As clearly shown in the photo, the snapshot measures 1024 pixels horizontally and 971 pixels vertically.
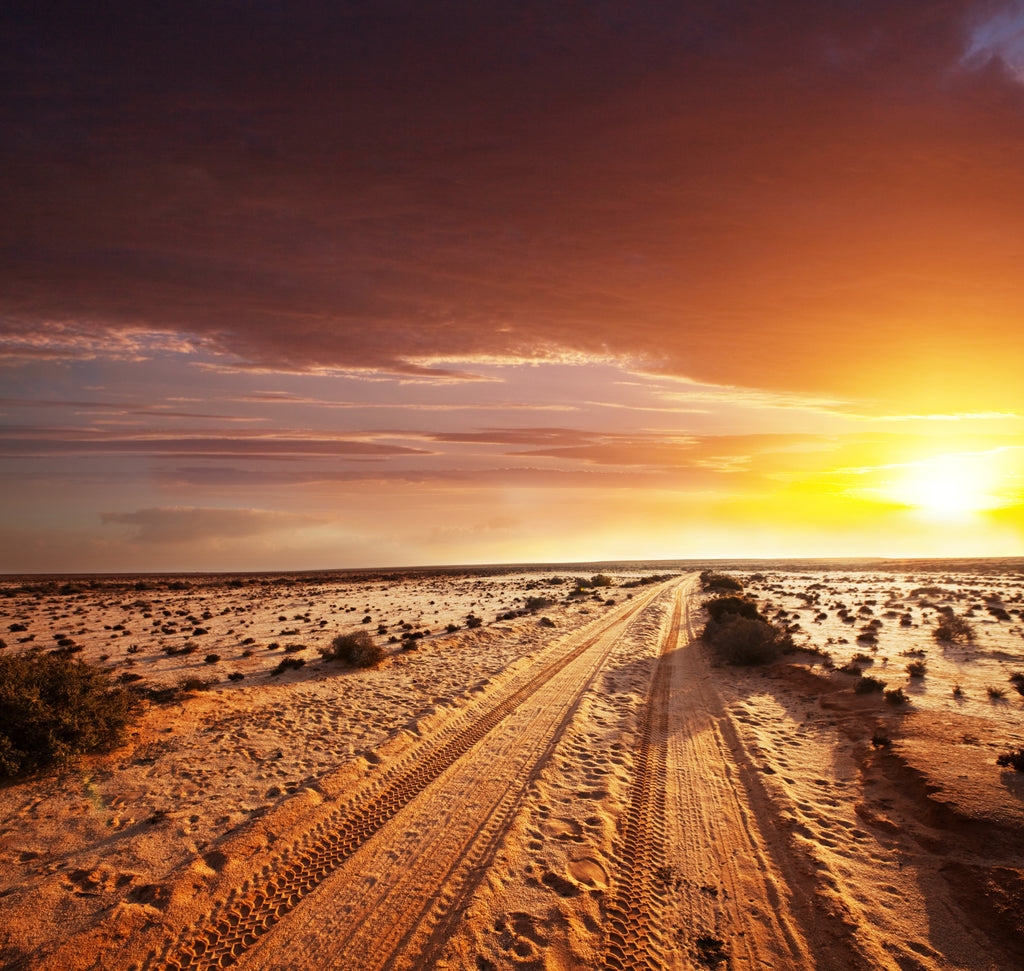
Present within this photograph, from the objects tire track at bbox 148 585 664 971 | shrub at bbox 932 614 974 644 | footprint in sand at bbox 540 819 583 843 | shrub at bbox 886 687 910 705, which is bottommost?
A: tire track at bbox 148 585 664 971

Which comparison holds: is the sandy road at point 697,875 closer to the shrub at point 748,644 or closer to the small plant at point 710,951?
the small plant at point 710,951

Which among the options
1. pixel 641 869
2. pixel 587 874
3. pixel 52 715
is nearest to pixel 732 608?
pixel 641 869

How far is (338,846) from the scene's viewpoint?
24.4 feet

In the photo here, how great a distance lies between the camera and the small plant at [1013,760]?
9438mm

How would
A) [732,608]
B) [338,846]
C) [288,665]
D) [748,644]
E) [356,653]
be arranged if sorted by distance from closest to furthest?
[338,846] → [288,665] → [356,653] → [748,644] → [732,608]

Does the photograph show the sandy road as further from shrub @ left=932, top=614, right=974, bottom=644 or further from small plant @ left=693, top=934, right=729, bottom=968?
shrub @ left=932, top=614, right=974, bottom=644

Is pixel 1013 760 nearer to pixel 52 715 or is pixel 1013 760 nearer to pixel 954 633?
pixel 954 633

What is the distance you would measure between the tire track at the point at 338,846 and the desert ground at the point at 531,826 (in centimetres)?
4

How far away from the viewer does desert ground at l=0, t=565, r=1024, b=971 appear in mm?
5789

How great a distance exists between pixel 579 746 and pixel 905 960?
628cm

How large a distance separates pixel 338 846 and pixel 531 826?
286cm

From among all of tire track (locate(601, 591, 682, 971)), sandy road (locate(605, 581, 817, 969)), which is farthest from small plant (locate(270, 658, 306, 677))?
sandy road (locate(605, 581, 817, 969))

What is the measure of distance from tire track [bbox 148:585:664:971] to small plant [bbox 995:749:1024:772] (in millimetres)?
8462

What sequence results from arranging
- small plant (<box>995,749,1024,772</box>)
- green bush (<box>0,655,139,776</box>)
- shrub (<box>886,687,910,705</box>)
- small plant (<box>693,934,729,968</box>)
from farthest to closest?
1. shrub (<box>886,687,910,705</box>)
2. green bush (<box>0,655,139,776</box>)
3. small plant (<box>995,749,1024,772</box>)
4. small plant (<box>693,934,729,968</box>)
